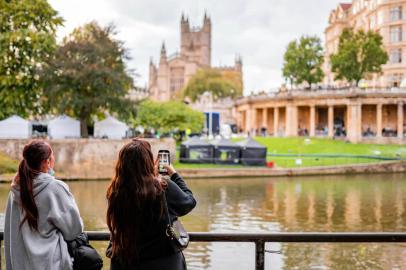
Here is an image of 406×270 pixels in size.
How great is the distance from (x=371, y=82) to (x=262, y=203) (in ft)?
197

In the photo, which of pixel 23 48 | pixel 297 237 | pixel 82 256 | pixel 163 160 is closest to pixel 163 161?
pixel 163 160

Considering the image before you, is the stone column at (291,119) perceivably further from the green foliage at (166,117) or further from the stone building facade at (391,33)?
the green foliage at (166,117)

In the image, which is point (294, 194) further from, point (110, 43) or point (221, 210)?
point (110, 43)

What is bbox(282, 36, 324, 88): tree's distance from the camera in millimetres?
72000

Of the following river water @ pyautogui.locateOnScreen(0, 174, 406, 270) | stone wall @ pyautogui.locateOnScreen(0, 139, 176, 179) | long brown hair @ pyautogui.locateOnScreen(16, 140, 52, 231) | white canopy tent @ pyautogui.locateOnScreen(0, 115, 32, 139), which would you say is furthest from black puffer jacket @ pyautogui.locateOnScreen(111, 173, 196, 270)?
white canopy tent @ pyautogui.locateOnScreen(0, 115, 32, 139)

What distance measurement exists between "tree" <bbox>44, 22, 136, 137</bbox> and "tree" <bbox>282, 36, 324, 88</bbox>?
1225 inches

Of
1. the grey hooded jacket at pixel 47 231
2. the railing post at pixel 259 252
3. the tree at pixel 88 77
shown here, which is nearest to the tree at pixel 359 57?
the tree at pixel 88 77

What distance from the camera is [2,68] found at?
4319 cm

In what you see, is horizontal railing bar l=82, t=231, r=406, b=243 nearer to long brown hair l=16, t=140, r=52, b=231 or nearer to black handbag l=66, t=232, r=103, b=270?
black handbag l=66, t=232, r=103, b=270

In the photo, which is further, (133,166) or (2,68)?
(2,68)

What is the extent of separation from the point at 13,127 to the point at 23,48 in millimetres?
6164

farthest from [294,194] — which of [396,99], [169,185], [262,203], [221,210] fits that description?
[396,99]

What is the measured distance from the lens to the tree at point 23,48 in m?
42.7

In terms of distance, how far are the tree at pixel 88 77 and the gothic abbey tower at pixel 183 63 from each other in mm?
92250
